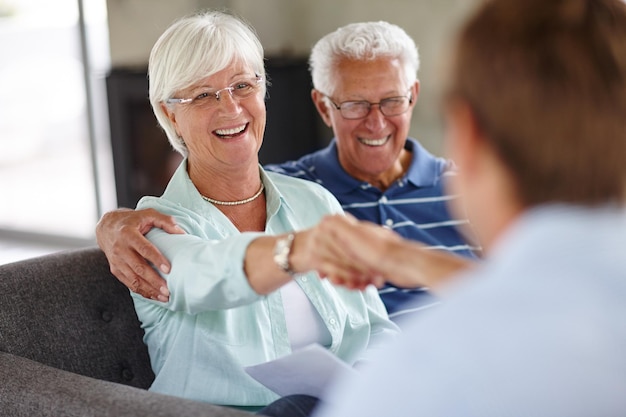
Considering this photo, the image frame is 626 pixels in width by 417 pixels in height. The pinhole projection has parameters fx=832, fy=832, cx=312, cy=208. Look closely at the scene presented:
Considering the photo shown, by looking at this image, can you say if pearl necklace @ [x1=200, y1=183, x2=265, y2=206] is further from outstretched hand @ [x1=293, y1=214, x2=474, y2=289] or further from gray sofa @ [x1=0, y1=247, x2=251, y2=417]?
outstretched hand @ [x1=293, y1=214, x2=474, y2=289]

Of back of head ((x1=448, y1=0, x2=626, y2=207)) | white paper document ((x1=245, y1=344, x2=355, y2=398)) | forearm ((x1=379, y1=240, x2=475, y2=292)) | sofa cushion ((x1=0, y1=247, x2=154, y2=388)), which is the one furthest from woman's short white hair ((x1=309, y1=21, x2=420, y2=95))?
back of head ((x1=448, y1=0, x2=626, y2=207))

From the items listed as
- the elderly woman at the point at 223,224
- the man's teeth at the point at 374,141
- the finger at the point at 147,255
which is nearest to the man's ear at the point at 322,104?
the man's teeth at the point at 374,141

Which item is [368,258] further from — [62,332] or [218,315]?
[62,332]

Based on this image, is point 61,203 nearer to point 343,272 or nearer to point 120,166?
point 120,166

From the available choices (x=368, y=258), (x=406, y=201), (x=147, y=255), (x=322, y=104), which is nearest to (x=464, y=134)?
(x=368, y=258)

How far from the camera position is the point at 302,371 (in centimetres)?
134

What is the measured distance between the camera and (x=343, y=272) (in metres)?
1.09

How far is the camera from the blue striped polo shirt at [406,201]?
221 cm

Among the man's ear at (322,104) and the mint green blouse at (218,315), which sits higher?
the man's ear at (322,104)

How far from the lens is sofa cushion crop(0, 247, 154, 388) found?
5.47 feet

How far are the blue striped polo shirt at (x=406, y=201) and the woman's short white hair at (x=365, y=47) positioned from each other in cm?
25

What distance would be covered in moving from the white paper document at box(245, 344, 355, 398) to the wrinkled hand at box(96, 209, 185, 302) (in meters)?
0.26

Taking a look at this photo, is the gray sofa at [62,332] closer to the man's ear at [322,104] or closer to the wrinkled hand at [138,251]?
the wrinkled hand at [138,251]

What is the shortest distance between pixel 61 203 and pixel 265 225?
4.46 metres
